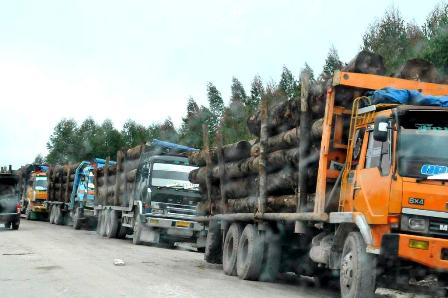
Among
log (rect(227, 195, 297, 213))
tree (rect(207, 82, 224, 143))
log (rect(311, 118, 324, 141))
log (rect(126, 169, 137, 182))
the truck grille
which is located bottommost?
the truck grille

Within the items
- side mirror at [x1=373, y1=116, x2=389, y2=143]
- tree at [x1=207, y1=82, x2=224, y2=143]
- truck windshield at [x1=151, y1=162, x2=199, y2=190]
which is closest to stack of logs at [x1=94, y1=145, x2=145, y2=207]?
truck windshield at [x1=151, y1=162, x2=199, y2=190]

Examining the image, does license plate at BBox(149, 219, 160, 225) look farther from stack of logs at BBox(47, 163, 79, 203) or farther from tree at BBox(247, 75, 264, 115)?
tree at BBox(247, 75, 264, 115)

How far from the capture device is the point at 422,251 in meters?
7.50

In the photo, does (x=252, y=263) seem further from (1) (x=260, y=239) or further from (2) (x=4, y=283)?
(2) (x=4, y=283)

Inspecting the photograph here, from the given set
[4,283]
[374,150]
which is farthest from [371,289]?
[4,283]

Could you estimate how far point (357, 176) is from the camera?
28.7 feet

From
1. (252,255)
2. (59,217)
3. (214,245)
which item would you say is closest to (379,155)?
(252,255)

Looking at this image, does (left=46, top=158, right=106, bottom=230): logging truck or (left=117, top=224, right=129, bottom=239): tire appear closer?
(left=117, top=224, right=129, bottom=239): tire

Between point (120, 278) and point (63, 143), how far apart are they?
2654 inches

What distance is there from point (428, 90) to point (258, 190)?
398 cm

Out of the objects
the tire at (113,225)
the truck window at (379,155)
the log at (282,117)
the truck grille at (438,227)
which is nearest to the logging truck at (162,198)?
the tire at (113,225)

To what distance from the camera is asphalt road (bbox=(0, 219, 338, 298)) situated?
9625 mm

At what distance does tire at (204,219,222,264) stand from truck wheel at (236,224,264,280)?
2.27m

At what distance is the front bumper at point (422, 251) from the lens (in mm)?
7492
